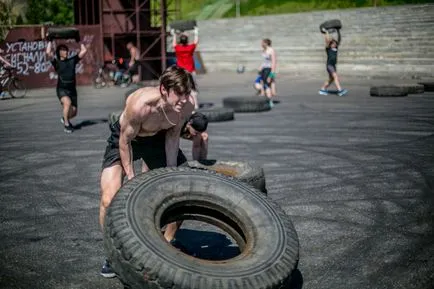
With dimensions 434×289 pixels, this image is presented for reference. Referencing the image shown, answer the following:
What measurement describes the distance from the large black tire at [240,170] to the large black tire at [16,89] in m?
13.8

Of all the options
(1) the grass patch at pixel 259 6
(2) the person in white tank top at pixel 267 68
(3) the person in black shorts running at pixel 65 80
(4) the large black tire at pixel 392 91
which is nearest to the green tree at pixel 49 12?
(1) the grass patch at pixel 259 6

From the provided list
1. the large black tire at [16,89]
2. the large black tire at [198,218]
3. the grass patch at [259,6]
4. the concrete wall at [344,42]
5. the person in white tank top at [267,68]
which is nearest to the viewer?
the large black tire at [198,218]

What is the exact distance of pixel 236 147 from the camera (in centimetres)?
977

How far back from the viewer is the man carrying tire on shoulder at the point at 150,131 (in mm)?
4203

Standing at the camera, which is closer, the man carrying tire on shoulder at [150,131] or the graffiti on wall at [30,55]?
the man carrying tire on shoulder at [150,131]

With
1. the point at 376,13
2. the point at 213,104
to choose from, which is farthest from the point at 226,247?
the point at 376,13

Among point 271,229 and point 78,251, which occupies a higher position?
point 271,229

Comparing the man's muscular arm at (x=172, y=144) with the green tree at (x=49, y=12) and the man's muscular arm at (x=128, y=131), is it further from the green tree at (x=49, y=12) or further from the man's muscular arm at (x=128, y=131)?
the green tree at (x=49, y=12)

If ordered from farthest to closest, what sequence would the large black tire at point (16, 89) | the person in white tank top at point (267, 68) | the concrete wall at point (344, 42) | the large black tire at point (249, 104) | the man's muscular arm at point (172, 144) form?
the concrete wall at point (344, 42) < the large black tire at point (16, 89) < the person in white tank top at point (267, 68) < the large black tire at point (249, 104) < the man's muscular arm at point (172, 144)

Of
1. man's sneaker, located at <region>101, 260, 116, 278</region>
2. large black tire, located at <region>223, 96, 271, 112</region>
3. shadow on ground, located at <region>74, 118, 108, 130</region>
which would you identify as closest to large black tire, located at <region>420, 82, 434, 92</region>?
large black tire, located at <region>223, 96, 271, 112</region>

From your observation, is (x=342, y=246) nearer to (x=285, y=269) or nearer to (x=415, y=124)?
(x=285, y=269)

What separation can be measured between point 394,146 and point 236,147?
2.67 m

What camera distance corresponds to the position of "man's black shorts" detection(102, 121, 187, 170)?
4766 mm

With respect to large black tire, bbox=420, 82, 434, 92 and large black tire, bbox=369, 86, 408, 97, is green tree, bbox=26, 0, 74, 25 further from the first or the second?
large black tire, bbox=420, 82, 434, 92
